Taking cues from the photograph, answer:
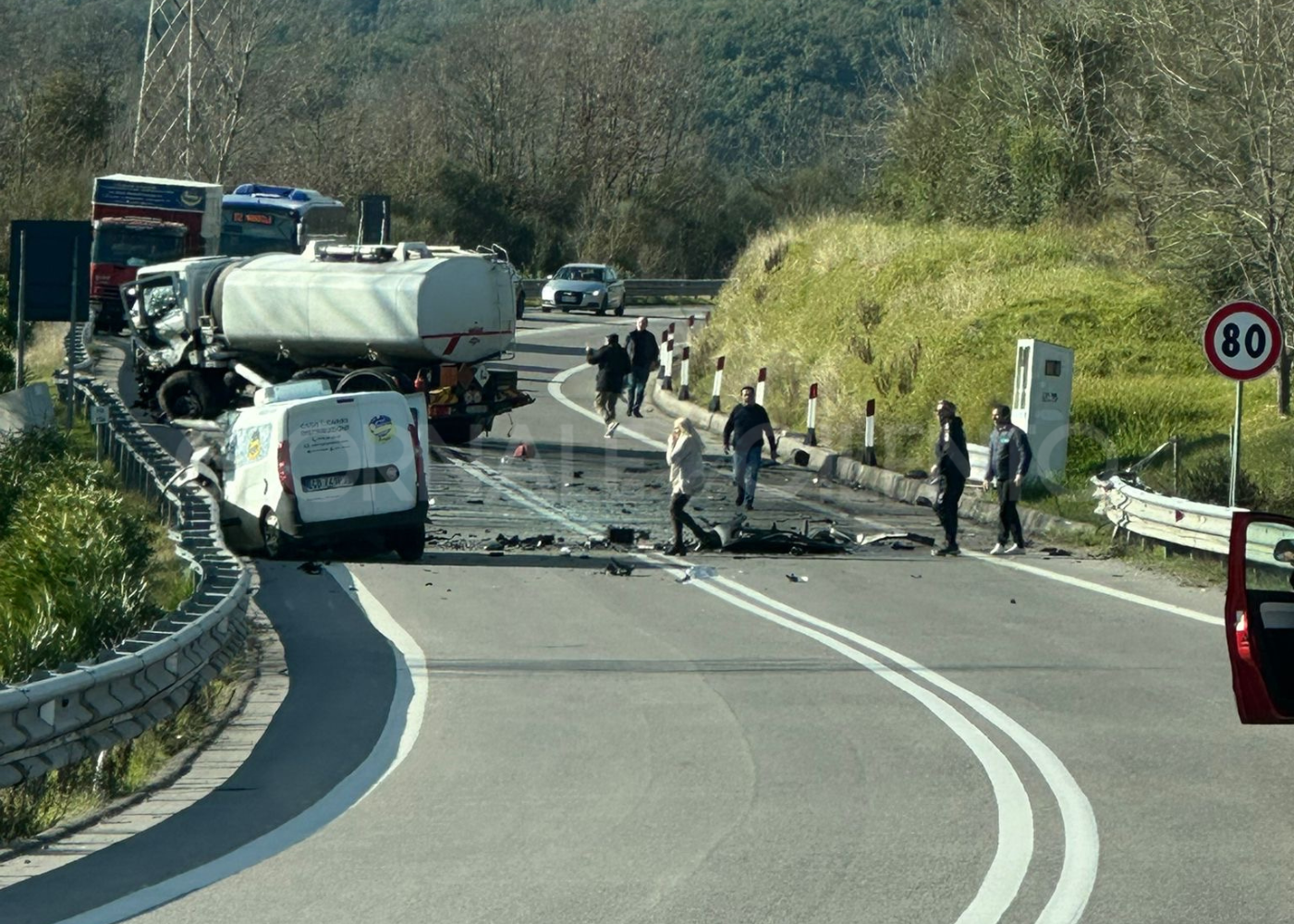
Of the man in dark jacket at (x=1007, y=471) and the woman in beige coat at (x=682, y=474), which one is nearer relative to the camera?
the woman in beige coat at (x=682, y=474)

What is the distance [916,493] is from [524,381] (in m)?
13.7

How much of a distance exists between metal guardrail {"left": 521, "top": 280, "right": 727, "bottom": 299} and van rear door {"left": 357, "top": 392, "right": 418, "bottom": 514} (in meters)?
42.3

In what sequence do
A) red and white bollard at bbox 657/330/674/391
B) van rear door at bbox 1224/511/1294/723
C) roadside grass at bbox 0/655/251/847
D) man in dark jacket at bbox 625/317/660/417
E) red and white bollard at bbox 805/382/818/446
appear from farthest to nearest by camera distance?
red and white bollard at bbox 657/330/674/391 < man in dark jacket at bbox 625/317/660/417 < red and white bollard at bbox 805/382/818/446 < roadside grass at bbox 0/655/251/847 < van rear door at bbox 1224/511/1294/723

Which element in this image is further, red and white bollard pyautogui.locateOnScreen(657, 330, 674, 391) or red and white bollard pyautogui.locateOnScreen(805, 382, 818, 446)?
red and white bollard pyautogui.locateOnScreen(657, 330, 674, 391)

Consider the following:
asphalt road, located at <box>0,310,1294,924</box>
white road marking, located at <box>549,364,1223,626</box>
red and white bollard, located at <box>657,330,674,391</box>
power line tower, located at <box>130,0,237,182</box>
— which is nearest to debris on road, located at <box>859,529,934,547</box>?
white road marking, located at <box>549,364,1223,626</box>

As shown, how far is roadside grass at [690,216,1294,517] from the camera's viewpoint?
22.7m

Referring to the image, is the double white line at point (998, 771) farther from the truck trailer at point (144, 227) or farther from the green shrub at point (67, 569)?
the truck trailer at point (144, 227)

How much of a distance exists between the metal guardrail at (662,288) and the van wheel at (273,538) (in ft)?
139

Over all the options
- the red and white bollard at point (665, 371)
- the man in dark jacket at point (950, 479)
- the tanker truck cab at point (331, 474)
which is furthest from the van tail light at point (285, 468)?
the red and white bollard at point (665, 371)

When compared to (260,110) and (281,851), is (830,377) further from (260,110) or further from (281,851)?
(260,110)

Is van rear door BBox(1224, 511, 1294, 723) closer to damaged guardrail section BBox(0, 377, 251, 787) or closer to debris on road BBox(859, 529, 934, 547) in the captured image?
damaged guardrail section BBox(0, 377, 251, 787)

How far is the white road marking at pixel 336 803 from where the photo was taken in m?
6.43

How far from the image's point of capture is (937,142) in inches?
1576

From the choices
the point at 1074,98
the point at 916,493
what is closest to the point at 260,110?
the point at 1074,98
